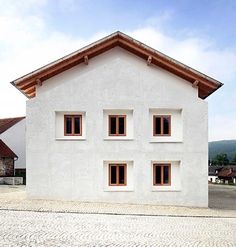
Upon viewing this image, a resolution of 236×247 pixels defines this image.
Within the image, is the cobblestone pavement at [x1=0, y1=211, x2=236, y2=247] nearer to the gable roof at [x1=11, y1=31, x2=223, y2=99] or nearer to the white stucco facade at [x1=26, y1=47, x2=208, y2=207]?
the white stucco facade at [x1=26, y1=47, x2=208, y2=207]

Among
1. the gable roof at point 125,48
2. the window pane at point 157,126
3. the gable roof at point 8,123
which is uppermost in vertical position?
the gable roof at point 125,48

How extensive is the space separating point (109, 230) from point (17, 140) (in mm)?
30022

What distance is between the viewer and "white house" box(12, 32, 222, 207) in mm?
22078

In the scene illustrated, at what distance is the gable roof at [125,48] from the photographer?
22.1 metres

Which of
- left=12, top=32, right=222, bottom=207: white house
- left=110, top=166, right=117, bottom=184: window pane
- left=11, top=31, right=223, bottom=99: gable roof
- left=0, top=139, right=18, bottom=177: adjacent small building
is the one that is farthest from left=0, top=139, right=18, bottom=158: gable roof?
left=110, top=166, right=117, bottom=184: window pane

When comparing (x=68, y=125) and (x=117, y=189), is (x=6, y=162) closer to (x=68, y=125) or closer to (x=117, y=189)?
(x=68, y=125)

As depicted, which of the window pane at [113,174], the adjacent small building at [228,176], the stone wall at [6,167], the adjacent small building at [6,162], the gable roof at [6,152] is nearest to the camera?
the window pane at [113,174]

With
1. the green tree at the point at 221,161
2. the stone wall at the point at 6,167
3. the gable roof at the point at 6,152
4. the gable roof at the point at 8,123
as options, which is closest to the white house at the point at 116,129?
the stone wall at the point at 6,167

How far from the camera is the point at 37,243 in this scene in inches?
457

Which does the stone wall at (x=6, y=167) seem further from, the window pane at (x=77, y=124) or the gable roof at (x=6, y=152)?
the window pane at (x=77, y=124)

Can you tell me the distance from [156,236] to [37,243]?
13.1 ft

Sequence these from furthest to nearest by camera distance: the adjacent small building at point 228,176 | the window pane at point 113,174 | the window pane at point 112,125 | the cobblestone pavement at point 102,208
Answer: the adjacent small building at point 228,176
the window pane at point 112,125
the window pane at point 113,174
the cobblestone pavement at point 102,208

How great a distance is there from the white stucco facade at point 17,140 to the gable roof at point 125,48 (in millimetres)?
20048

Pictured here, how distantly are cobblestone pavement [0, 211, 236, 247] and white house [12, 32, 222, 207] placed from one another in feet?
14.0
